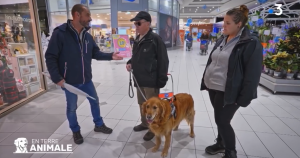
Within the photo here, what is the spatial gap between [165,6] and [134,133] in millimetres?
14164

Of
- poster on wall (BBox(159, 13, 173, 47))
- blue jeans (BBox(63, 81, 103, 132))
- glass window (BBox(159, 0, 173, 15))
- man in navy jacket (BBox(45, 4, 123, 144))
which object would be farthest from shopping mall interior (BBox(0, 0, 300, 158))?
glass window (BBox(159, 0, 173, 15))

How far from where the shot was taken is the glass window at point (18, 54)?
330 centimetres

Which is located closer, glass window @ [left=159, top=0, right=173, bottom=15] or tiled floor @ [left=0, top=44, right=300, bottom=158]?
tiled floor @ [left=0, top=44, right=300, bottom=158]

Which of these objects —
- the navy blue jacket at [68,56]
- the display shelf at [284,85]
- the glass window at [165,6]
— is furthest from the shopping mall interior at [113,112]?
the glass window at [165,6]

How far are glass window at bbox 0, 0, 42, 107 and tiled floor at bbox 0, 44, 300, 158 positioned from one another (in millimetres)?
416

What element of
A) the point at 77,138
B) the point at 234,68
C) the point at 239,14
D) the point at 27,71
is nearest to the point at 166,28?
the point at 27,71

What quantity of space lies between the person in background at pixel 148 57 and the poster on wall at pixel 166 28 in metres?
12.2

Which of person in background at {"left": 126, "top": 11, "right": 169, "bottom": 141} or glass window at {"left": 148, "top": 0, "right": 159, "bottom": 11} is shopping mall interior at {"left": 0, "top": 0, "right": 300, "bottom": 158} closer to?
person in background at {"left": 126, "top": 11, "right": 169, "bottom": 141}

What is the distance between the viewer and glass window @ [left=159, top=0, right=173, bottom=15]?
13809 millimetres

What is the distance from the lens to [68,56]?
6.47ft

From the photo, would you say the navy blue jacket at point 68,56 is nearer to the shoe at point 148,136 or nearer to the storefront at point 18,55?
the shoe at point 148,136

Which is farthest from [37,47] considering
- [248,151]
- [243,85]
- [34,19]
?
[248,151]

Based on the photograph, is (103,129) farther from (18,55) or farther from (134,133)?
(18,55)

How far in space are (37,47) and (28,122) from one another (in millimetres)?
2015
